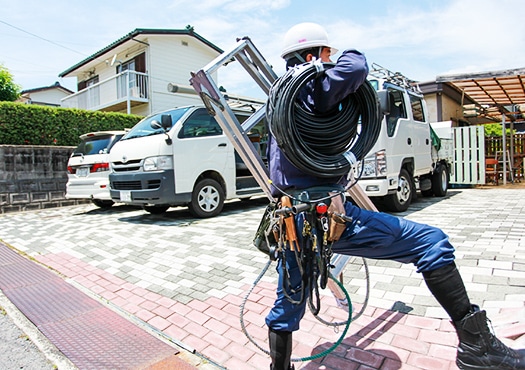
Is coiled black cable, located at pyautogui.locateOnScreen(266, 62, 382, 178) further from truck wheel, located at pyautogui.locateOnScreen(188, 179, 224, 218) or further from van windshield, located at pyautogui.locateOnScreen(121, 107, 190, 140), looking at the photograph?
van windshield, located at pyautogui.locateOnScreen(121, 107, 190, 140)

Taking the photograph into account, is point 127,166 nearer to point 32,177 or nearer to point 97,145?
point 97,145

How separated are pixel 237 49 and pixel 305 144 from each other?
3.02ft

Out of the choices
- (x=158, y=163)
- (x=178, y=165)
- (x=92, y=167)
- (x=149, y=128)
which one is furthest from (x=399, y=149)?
(x=92, y=167)

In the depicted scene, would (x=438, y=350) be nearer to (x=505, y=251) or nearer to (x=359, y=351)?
(x=359, y=351)

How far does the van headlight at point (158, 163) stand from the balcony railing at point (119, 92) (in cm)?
1036

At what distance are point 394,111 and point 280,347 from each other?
5594 mm

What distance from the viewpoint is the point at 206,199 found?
7.00m

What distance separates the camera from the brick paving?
7.79ft

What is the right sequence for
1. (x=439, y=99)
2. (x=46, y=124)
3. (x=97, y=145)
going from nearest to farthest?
1. (x=97, y=145)
2. (x=46, y=124)
3. (x=439, y=99)

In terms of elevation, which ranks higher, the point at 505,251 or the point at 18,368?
the point at 505,251

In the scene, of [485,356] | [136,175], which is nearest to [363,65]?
[485,356]

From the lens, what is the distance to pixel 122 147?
22.7ft

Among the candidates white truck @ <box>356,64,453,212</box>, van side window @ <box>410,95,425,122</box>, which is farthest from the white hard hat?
van side window @ <box>410,95,425,122</box>

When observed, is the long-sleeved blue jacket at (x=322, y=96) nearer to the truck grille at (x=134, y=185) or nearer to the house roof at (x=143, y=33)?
the truck grille at (x=134, y=185)
